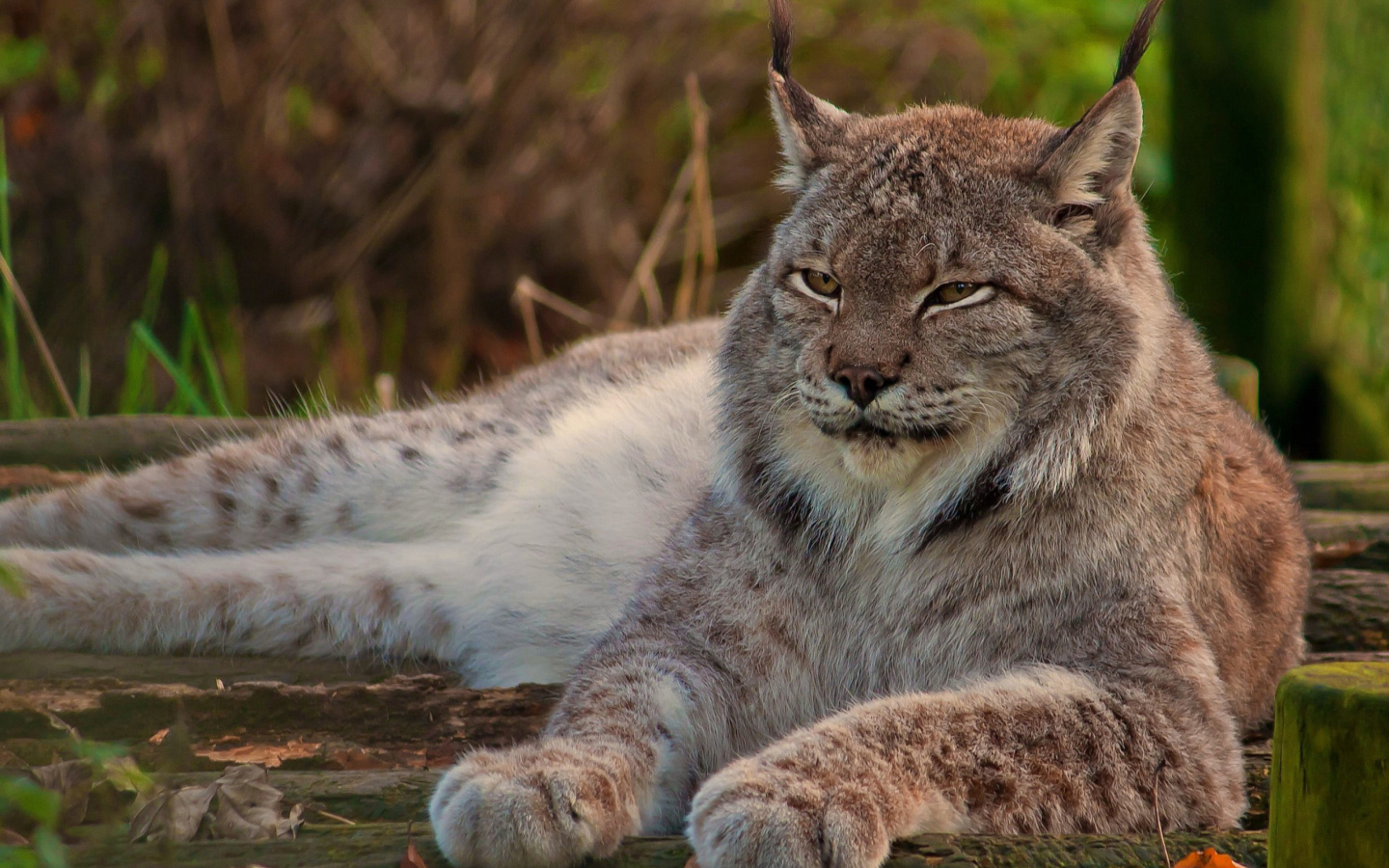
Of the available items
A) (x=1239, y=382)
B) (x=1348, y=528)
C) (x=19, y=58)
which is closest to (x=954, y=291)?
(x=1348, y=528)

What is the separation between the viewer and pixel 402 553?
385 cm

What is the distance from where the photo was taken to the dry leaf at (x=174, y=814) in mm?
2004

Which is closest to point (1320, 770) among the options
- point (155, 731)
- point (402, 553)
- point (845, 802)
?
point (845, 802)

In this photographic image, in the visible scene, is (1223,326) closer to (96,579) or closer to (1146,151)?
(1146,151)

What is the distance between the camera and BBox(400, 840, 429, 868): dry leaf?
1.96 metres

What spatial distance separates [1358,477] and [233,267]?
201 inches

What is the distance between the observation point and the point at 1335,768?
1683 mm

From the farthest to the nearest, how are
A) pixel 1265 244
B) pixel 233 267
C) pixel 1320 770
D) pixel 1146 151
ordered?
pixel 1146 151, pixel 233 267, pixel 1265 244, pixel 1320 770

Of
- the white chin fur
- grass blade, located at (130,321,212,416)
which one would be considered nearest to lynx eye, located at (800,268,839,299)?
the white chin fur

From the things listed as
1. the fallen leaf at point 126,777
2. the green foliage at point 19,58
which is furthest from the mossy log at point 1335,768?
the green foliage at point 19,58

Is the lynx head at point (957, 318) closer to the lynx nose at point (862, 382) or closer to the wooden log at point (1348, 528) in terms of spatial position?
the lynx nose at point (862, 382)

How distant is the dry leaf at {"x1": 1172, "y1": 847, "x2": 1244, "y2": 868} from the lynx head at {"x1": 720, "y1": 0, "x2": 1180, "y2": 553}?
2.49 ft

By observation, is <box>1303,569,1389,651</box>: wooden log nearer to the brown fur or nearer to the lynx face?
the brown fur

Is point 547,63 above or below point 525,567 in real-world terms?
above
